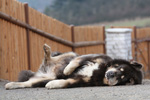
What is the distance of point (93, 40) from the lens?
42.2 feet

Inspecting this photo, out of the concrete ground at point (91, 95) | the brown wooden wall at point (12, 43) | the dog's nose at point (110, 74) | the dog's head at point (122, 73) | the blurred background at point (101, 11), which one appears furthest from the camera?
the blurred background at point (101, 11)

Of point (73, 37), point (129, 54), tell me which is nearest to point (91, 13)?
point (129, 54)

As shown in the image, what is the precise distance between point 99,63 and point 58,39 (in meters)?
4.06

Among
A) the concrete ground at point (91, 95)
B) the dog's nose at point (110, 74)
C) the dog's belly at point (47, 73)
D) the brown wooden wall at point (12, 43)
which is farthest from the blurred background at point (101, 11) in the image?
the concrete ground at point (91, 95)

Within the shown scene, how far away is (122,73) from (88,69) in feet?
1.97

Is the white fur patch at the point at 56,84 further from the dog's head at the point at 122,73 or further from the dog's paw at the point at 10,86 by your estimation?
the dog's head at the point at 122,73

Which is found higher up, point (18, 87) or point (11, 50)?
point (11, 50)

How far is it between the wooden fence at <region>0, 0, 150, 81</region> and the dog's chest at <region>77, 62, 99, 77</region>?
7.12 ft

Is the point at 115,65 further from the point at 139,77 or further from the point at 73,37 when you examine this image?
the point at 73,37

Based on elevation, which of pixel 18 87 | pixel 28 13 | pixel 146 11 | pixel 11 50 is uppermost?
pixel 146 11

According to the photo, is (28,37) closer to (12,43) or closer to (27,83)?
(12,43)

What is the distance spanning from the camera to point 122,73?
6.38 m

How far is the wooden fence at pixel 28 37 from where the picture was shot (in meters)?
8.13

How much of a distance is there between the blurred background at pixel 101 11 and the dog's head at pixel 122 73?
2748 centimetres
